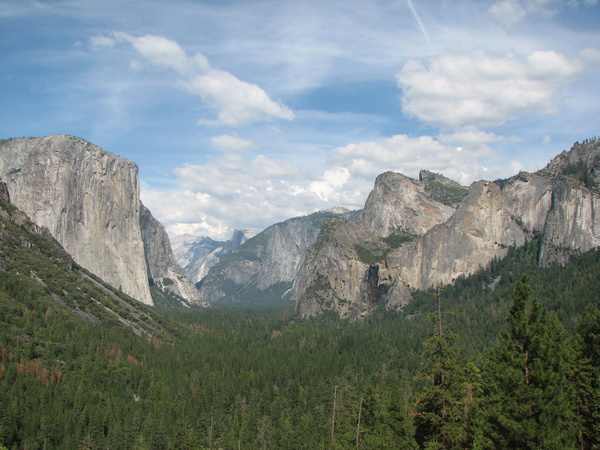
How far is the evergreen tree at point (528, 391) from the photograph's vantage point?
87.6 feet

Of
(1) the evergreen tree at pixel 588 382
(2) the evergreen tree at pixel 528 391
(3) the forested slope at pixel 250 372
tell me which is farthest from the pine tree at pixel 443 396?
(1) the evergreen tree at pixel 588 382

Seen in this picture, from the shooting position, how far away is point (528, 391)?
27.2m

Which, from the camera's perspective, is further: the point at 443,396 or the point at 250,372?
the point at 250,372

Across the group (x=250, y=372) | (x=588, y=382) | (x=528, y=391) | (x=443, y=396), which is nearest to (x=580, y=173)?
(x=250, y=372)

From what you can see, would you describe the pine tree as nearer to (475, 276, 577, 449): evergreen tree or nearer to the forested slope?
the forested slope

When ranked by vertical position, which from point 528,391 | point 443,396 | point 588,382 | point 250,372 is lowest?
point 250,372

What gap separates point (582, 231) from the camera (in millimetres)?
159375

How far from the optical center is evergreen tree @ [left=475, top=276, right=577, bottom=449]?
26703mm

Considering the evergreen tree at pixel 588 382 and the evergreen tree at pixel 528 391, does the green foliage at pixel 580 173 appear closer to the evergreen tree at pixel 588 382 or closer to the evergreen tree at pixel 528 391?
the evergreen tree at pixel 588 382

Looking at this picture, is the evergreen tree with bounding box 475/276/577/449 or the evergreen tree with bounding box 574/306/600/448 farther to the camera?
the evergreen tree with bounding box 574/306/600/448

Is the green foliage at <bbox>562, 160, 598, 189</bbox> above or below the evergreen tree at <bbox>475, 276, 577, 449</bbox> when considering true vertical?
above

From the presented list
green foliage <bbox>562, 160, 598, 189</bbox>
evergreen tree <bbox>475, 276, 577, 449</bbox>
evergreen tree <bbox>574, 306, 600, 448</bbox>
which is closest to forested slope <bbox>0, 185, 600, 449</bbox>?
evergreen tree <bbox>574, 306, 600, 448</bbox>

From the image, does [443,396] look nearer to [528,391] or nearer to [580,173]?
[528,391]

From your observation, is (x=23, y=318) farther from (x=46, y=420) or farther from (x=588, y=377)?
(x=588, y=377)
